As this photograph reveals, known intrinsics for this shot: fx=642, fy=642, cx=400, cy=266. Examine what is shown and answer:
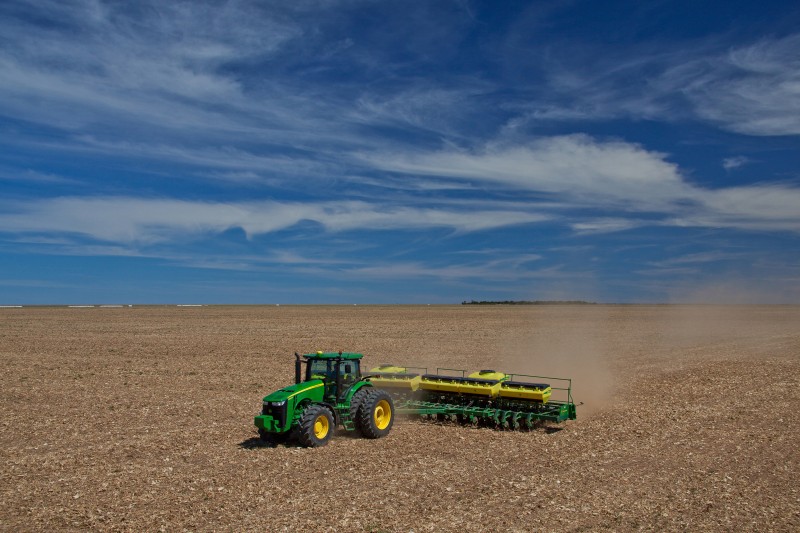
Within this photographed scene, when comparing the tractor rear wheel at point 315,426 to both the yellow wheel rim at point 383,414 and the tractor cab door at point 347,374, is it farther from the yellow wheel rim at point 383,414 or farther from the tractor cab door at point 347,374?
the yellow wheel rim at point 383,414

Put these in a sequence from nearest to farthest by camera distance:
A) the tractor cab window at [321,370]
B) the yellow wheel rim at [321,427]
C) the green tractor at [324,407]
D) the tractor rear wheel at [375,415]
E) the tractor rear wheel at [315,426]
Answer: the tractor rear wheel at [315,426]
the green tractor at [324,407]
the yellow wheel rim at [321,427]
the tractor rear wheel at [375,415]
the tractor cab window at [321,370]

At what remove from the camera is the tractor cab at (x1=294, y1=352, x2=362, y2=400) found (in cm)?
1584

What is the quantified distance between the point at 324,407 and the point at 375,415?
1.40m

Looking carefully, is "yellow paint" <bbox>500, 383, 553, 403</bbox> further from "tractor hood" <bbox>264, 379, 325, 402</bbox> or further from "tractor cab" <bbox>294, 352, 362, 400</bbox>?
"tractor hood" <bbox>264, 379, 325, 402</bbox>

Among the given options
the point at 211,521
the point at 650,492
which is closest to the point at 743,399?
the point at 650,492

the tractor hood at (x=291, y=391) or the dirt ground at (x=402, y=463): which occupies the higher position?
the tractor hood at (x=291, y=391)

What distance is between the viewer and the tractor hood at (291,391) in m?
14.6

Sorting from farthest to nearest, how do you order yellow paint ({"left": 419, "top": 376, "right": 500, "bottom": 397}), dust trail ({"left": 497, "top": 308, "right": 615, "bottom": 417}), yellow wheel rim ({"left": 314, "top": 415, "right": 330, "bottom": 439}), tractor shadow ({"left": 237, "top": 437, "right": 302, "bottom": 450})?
dust trail ({"left": 497, "top": 308, "right": 615, "bottom": 417}), yellow paint ({"left": 419, "top": 376, "right": 500, "bottom": 397}), tractor shadow ({"left": 237, "top": 437, "right": 302, "bottom": 450}), yellow wheel rim ({"left": 314, "top": 415, "right": 330, "bottom": 439})

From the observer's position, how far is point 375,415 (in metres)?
15.7

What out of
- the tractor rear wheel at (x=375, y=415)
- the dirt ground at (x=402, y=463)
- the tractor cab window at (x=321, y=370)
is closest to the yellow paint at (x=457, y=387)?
the dirt ground at (x=402, y=463)

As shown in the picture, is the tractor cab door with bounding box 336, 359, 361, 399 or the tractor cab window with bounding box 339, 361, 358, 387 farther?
the tractor cab window with bounding box 339, 361, 358, 387

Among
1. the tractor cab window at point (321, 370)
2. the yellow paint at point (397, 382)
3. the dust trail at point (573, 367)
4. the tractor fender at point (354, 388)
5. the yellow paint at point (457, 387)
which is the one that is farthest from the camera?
the dust trail at point (573, 367)

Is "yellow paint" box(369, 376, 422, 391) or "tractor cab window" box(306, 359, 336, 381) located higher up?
"tractor cab window" box(306, 359, 336, 381)

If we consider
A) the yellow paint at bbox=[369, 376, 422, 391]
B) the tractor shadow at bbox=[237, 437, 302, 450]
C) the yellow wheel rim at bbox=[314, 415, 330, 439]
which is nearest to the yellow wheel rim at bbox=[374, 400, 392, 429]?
the yellow wheel rim at bbox=[314, 415, 330, 439]
